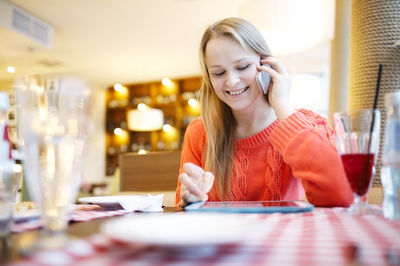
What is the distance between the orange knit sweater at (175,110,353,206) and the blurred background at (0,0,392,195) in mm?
1031

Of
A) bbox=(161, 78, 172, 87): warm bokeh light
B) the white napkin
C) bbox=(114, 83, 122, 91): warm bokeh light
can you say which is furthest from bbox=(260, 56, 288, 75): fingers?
bbox=(114, 83, 122, 91): warm bokeh light

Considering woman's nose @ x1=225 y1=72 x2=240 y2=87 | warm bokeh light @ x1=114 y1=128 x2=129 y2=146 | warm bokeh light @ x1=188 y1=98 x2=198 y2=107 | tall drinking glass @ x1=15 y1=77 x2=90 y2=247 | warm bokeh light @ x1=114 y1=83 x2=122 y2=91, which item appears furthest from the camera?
warm bokeh light @ x1=114 y1=128 x2=129 y2=146

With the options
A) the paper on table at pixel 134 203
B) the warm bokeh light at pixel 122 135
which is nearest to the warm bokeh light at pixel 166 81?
the warm bokeh light at pixel 122 135

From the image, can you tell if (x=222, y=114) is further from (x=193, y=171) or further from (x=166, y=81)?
(x=166, y=81)

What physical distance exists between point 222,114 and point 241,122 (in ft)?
0.27

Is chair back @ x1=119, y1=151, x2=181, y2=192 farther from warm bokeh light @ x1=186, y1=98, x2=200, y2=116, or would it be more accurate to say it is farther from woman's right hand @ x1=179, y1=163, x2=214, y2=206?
warm bokeh light @ x1=186, y1=98, x2=200, y2=116

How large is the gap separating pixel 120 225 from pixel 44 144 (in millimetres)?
143

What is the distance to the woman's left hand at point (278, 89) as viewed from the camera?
3.64 ft

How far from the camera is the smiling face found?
122 centimetres

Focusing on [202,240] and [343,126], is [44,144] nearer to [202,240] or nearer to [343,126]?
[202,240]

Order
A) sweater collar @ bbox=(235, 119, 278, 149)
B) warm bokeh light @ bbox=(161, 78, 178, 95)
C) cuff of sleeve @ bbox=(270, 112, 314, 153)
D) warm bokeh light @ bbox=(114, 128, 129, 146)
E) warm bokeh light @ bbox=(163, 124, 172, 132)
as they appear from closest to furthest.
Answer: cuff of sleeve @ bbox=(270, 112, 314, 153)
sweater collar @ bbox=(235, 119, 278, 149)
warm bokeh light @ bbox=(161, 78, 178, 95)
warm bokeh light @ bbox=(163, 124, 172, 132)
warm bokeh light @ bbox=(114, 128, 129, 146)

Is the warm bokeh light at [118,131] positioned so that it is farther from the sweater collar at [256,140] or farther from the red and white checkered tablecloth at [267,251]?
the red and white checkered tablecloth at [267,251]

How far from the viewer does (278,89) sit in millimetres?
1168

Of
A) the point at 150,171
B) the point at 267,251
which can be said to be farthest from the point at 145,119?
the point at 267,251
